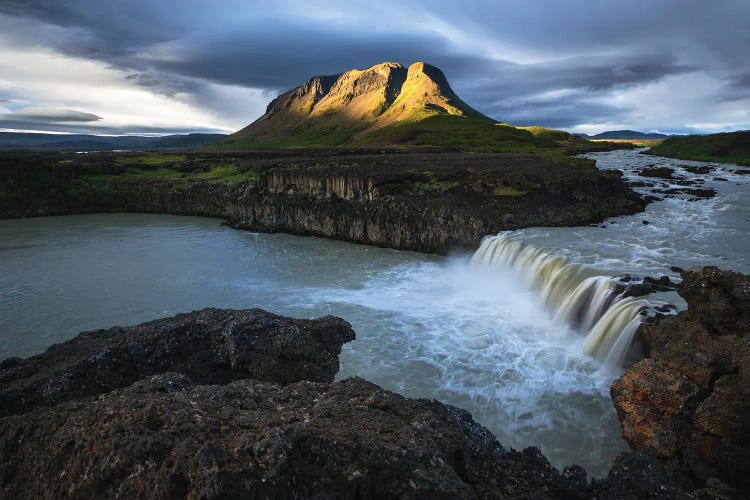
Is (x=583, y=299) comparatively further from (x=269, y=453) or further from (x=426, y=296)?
(x=269, y=453)

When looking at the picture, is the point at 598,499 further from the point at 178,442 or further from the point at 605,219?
the point at 605,219

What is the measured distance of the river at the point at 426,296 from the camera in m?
12.4

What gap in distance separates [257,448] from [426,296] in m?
18.6

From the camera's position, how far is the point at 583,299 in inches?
663

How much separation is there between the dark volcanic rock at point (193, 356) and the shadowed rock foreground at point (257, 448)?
0.09m

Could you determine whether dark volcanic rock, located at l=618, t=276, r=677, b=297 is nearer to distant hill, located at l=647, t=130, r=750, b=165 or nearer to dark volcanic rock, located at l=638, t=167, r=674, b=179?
dark volcanic rock, located at l=638, t=167, r=674, b=179

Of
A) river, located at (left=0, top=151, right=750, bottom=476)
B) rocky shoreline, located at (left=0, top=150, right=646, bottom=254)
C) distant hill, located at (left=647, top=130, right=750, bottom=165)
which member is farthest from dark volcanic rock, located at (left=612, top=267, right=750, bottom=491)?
distant hill, located at (left=647, top=130, right=750, bottom=165)

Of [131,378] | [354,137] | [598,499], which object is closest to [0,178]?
[131,378]

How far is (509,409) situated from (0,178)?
67.4 m

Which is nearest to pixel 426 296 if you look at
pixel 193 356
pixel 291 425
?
pixel 193 356

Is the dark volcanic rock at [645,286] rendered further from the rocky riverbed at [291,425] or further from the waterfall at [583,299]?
the rocky riverbed at [291,425]

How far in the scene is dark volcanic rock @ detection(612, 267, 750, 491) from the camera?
24.4ft

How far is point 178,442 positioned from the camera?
166 inches

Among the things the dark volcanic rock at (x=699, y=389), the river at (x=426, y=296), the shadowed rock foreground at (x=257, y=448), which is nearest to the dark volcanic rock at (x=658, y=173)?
the river at (x=426, y=296)
